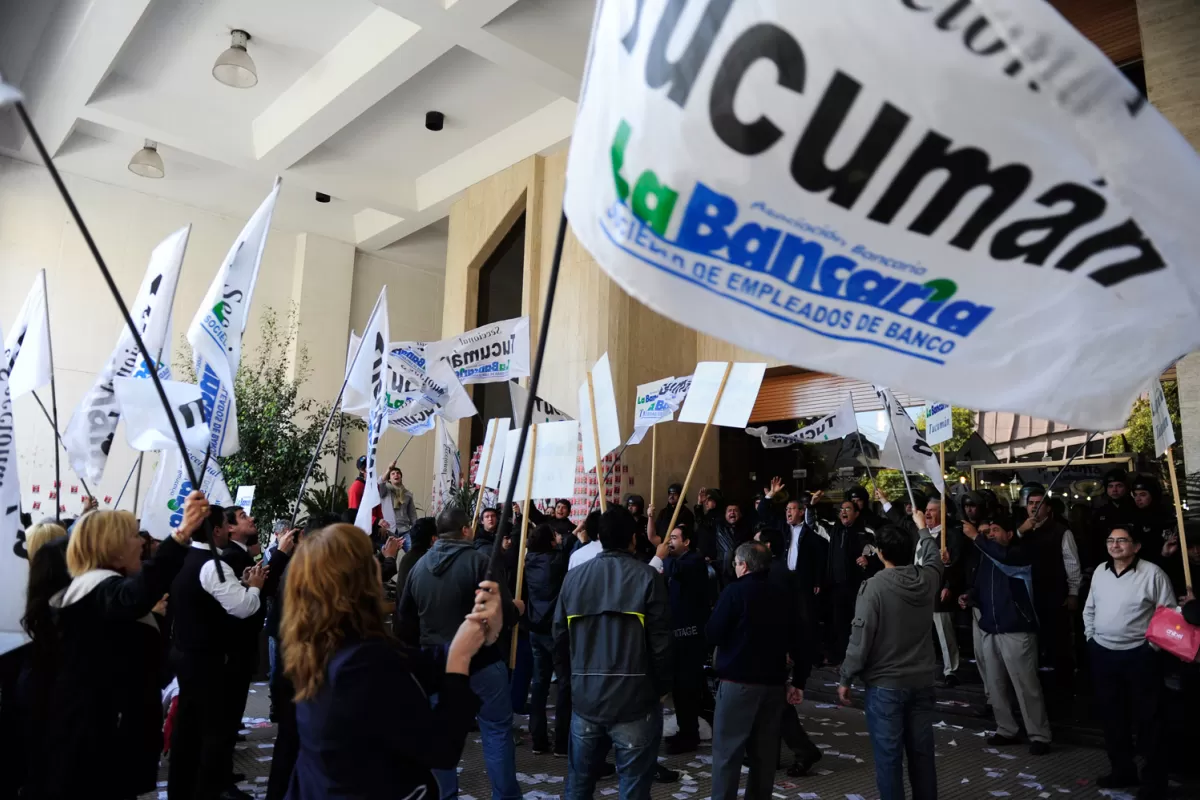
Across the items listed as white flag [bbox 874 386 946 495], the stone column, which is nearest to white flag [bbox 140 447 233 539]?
white flag [bbox 874 386 946 495]

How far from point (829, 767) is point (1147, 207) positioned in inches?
214

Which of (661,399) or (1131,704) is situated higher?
(661,399)

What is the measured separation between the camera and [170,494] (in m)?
6.07

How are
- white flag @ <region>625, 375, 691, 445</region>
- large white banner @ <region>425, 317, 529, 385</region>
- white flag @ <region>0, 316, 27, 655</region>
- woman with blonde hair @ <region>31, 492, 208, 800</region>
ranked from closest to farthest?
1. woman with blonde hair @ <region>31, 492, 208, 800</region>
2. white flag @ <region>0, 316, 27, 655</region>
3. white flag @ <region>625, 375, 691, 445</region>
4. large white banner @ <region>425, 317, 529, 385</region>

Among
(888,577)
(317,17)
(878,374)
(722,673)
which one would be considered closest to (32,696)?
(722,673)

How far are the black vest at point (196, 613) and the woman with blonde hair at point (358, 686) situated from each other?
2444 mm

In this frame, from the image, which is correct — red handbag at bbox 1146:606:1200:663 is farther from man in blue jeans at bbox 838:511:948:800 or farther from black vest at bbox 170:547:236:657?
black vest at bbox 170:547:236:657

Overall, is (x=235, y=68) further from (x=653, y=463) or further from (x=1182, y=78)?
(x=1182, y=78)

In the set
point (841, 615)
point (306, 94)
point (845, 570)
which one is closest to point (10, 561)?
point (845, 570)

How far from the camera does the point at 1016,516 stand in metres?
9.58

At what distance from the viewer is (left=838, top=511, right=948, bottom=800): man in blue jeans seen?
187 inches

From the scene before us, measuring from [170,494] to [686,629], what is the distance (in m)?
3.94

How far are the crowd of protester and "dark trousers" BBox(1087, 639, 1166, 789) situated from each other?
15mm

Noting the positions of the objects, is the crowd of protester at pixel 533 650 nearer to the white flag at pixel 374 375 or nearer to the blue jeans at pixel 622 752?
the blue jeans at pixel 622 752
